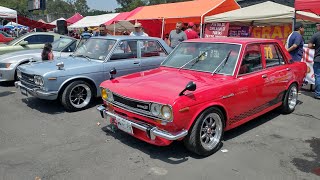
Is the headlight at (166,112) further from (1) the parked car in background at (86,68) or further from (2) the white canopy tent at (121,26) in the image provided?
(2) the white canopy tent at (121,26)

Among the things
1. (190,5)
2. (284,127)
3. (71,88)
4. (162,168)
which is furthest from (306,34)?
(162,168)

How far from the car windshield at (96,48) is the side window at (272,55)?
11.0 ft

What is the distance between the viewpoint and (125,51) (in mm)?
7191

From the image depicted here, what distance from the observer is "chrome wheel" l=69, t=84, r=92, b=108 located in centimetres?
653

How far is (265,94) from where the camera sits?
5.25 meters

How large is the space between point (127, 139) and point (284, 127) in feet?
9.42

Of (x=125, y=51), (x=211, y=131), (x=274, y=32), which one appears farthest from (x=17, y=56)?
(x=274, y=32)

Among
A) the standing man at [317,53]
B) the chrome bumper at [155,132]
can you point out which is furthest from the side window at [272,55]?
the chrome bumper at [155,132]

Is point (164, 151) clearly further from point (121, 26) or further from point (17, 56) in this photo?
point (121, 26)

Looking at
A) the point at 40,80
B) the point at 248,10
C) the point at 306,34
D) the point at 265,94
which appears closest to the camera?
the point at 265,94

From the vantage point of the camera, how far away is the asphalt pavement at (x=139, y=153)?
12.4ft

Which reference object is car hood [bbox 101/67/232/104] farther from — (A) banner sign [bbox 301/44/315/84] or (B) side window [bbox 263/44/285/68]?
(A) banner sign [bbox 301/44/315/84]

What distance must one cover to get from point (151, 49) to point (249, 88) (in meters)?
3.45

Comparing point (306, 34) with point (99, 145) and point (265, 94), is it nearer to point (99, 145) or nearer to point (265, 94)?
point (265, 94)
